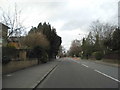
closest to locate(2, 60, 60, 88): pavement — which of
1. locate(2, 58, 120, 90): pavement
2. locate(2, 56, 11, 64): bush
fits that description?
locate(2, 58, 120, 90): pavement

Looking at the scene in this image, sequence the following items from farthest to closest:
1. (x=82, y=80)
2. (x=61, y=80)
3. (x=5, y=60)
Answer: (x=5, y=60), (x=61, y=80), (x=82, y=80)

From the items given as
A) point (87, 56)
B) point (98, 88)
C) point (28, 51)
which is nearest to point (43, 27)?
point (28, 51)

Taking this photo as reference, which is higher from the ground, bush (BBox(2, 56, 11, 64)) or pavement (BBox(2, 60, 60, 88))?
bush (BBox(2, 56, 11, 64))

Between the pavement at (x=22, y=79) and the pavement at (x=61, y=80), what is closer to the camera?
the pavement at (x=22, y=79)

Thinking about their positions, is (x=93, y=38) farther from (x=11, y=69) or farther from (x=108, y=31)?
(x=11, y=69)

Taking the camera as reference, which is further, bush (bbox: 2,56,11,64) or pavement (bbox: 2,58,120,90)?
bush (bbox: 2,56,11,64)

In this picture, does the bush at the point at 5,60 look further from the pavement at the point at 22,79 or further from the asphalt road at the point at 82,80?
the asphalt road at the point at 82,80

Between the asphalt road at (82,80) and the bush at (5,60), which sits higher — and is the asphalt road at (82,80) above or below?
below

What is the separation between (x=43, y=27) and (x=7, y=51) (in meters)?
41.5

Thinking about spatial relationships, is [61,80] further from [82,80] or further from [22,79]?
[22,79]

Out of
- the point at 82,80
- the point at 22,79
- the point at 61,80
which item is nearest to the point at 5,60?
the point at 22,79

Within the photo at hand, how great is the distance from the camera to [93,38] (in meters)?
76.7

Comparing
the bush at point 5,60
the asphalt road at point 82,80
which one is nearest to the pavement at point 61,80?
the asphalt road at point 82,80

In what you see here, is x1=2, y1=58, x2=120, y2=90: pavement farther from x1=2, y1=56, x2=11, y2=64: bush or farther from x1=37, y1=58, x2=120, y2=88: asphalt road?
x1=2, y1=56, x2=11, y2=64: bush
